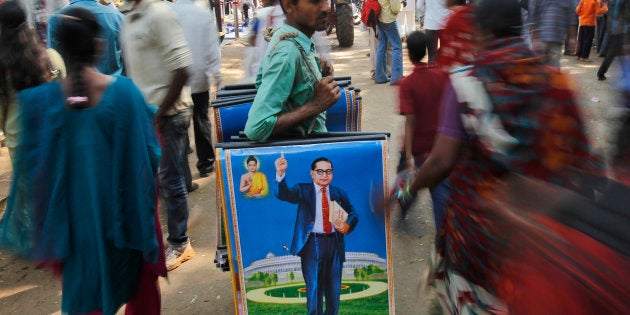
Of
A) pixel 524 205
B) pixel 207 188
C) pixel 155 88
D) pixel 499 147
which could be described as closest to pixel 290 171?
pixel 499 147

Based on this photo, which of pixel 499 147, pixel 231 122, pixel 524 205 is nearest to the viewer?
pixel 524 205

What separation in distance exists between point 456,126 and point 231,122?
4.88 feet

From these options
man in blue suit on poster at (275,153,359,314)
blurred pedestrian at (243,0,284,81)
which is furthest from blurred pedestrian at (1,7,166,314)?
blurred pedestrian at (243,0,284,81)

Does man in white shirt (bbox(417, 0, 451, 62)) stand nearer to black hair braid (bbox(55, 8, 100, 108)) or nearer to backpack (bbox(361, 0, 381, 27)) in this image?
backpack (bbox(361, 0, 381, 27))

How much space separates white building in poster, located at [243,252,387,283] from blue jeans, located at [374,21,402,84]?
20.2ft

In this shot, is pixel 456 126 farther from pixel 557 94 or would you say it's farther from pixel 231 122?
pixel 231 122

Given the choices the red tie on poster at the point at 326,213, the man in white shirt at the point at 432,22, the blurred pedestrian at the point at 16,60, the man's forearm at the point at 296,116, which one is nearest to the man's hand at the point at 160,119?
the blurred pedestrian at the point at 16,60

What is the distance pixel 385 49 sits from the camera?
371 inches

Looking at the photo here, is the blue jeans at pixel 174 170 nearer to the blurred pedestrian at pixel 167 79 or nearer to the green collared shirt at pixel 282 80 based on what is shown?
the blurred pedestrian at pixel 167 79

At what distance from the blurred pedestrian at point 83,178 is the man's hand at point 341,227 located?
813 mm

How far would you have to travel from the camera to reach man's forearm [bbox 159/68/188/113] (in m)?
3.57

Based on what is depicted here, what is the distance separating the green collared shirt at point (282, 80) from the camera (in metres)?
2.49

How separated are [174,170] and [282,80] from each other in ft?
5.45

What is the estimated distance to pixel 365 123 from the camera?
23.7ft
